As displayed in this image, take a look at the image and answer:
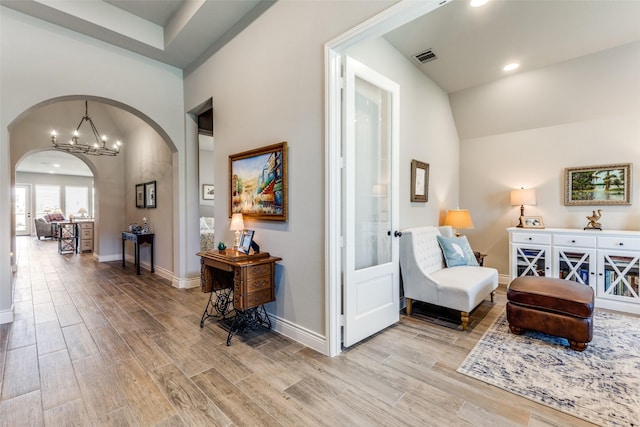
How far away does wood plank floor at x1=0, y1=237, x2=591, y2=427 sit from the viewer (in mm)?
1640

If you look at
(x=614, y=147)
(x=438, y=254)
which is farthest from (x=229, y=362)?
(x=614, y=147)

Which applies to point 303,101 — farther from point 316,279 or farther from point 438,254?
point 438,254

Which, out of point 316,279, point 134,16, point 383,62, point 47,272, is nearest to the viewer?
point 316,279

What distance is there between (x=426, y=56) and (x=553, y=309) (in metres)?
3.17

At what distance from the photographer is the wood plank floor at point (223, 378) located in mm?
1640

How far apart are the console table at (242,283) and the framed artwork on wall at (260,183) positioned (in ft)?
1.56

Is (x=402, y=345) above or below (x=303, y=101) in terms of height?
below

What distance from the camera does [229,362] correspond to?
2229mm

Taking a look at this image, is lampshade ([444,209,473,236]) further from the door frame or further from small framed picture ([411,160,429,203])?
the door frame

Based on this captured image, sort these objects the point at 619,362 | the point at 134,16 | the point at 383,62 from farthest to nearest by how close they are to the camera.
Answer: the point at 134,16 < the point at 383,62 < the point at 619,362

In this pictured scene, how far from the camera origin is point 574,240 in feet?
11.9

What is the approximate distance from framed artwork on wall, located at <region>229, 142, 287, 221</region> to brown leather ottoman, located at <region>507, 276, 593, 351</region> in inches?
94.1

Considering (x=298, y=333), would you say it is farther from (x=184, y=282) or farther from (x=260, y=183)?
(x=184, y=282)

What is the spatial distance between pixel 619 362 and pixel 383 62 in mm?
3522
